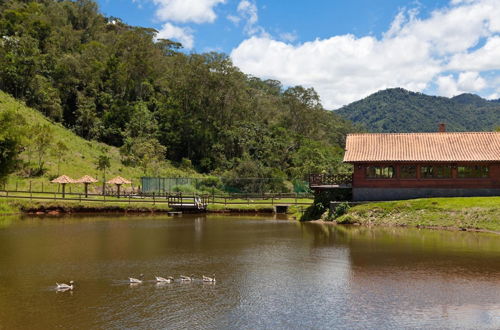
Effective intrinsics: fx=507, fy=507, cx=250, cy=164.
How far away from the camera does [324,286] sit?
2317cm

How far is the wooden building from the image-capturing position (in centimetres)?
4806

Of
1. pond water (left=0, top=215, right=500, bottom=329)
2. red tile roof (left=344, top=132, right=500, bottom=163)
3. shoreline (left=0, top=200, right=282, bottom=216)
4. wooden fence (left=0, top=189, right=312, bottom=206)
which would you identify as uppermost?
red tile roof (left=344, top=132, right=500, bottom=163)

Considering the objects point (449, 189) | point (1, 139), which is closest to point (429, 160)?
point (449, 189)

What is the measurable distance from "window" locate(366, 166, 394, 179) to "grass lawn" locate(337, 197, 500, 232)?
3.45 m

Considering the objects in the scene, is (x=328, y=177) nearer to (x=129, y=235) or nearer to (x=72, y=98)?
(x=129, y=235)

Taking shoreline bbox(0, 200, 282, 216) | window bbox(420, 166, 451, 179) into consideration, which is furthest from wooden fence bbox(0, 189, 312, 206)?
window bbox(420, 166, 451, 179)

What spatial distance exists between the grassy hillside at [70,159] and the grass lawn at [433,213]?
3905cm

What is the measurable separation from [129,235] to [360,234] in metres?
18.1

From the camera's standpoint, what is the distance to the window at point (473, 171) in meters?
48.3

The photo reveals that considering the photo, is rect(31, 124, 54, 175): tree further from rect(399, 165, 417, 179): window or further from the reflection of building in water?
the reflection of building in water

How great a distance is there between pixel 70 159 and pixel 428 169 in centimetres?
5077

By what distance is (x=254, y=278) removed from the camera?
80.5ft

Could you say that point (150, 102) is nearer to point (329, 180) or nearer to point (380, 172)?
point (329, 180)

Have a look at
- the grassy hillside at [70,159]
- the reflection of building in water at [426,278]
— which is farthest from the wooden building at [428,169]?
the grassy hillside at [70,159]
